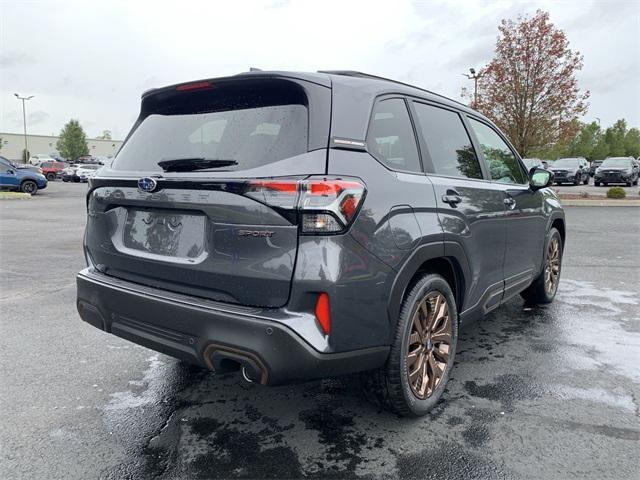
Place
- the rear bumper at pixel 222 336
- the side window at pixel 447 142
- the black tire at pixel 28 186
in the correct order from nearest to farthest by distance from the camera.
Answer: the rear bumper at pixel 222 336 < the side window at pixel 447 142 < the black tire at pixel 28 186

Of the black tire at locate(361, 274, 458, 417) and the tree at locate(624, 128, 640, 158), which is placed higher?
the tree at locate(624, 128, 640, 158)

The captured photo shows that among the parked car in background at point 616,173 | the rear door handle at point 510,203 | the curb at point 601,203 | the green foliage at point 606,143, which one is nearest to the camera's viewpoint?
the rear door handle at point 510,203

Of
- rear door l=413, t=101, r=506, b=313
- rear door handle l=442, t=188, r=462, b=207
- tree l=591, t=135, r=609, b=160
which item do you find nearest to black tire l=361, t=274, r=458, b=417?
rear door l=413, t=101, r=506, b=313

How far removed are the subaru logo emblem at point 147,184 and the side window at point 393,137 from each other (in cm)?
109

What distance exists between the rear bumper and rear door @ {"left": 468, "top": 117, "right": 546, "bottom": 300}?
1.93m

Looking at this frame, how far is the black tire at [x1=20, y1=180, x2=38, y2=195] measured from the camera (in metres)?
23.7

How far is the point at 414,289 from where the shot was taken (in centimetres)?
277

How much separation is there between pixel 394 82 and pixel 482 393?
1987mm

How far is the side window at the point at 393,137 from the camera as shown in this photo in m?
2.67

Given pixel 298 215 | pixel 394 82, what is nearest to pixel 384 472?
pixel 298 215

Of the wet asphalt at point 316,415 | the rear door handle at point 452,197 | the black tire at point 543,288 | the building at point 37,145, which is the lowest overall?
the wet asphalt at point 316,415

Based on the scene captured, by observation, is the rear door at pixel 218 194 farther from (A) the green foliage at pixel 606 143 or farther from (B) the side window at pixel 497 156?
(A) the green foliage at pixel 606 143

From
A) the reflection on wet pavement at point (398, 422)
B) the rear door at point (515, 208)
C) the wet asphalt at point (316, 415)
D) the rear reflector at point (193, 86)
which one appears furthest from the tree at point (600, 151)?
the rear reflector at point (193, 86)

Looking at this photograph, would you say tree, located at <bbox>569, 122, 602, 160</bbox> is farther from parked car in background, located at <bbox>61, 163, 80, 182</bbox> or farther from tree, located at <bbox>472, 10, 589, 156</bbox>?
parked car in background, located at <bbox>61, 163, 80, 182</bbox>
